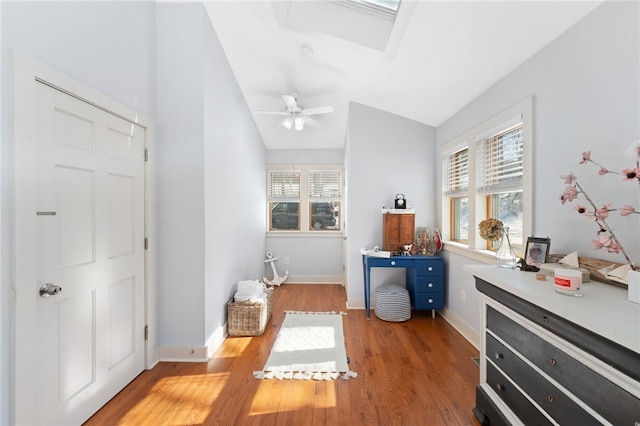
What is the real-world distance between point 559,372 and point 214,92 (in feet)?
10.1

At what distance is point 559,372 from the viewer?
1084 mm

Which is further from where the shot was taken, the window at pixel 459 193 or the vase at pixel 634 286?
the window at pixel 459 193

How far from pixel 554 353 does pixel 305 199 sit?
4.17 metres

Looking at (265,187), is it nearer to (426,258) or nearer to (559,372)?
(426,258)

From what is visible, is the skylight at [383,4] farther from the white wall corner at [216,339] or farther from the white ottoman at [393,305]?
the white wall corner at [216,339]

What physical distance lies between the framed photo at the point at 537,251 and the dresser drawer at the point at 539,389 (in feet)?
1.81

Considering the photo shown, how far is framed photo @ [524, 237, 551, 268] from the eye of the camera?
1584mm

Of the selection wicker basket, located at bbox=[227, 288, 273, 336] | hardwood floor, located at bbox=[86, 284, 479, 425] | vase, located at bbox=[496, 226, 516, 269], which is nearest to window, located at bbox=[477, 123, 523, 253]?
vase, located at bbox=[496, 226, 516, 269]

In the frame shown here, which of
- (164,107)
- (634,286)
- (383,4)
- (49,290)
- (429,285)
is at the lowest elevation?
(429,285)

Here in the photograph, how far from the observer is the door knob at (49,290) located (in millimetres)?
1376

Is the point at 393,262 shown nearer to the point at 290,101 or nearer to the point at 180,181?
the point at 290,101

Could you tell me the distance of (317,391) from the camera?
73.9 inches

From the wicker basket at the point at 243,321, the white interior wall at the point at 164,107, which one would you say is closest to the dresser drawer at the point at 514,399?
the wicker basket at the point at 243,321

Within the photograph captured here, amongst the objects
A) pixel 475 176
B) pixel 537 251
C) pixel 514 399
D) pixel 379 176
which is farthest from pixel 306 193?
pixel 514 399
